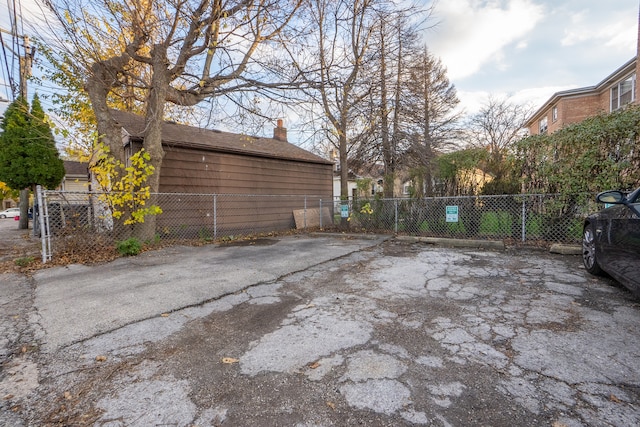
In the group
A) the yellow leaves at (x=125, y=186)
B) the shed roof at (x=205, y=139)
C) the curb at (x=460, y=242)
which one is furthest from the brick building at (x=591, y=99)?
the yellow leaves at (x=125, y=186)

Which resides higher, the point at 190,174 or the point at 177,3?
the point at 177,3

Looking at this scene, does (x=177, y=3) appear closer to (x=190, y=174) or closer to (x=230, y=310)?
(x=190, y=174)

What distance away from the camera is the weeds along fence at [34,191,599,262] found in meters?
5.75

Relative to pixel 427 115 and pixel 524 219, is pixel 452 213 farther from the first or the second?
pixel 427 115

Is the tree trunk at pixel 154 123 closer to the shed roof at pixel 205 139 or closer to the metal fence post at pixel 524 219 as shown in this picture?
the shed roof at pixel 205 139

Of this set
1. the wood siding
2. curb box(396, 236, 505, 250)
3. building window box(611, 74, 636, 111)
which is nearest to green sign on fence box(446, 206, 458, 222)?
curb box(396, 236, 505, 250)

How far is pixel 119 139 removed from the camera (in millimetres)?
6641

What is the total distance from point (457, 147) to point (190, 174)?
11010 mm

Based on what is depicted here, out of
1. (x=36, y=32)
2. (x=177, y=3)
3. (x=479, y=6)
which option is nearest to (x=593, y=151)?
(x=479, y=6)

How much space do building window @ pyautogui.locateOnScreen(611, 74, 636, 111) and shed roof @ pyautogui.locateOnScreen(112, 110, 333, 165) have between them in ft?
54.8

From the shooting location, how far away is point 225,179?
31.9ft

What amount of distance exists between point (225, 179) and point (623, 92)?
21233 mm

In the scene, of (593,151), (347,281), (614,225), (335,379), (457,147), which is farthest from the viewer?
(457,147)

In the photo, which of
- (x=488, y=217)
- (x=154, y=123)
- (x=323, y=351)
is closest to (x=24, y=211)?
(x=154, y=123)
